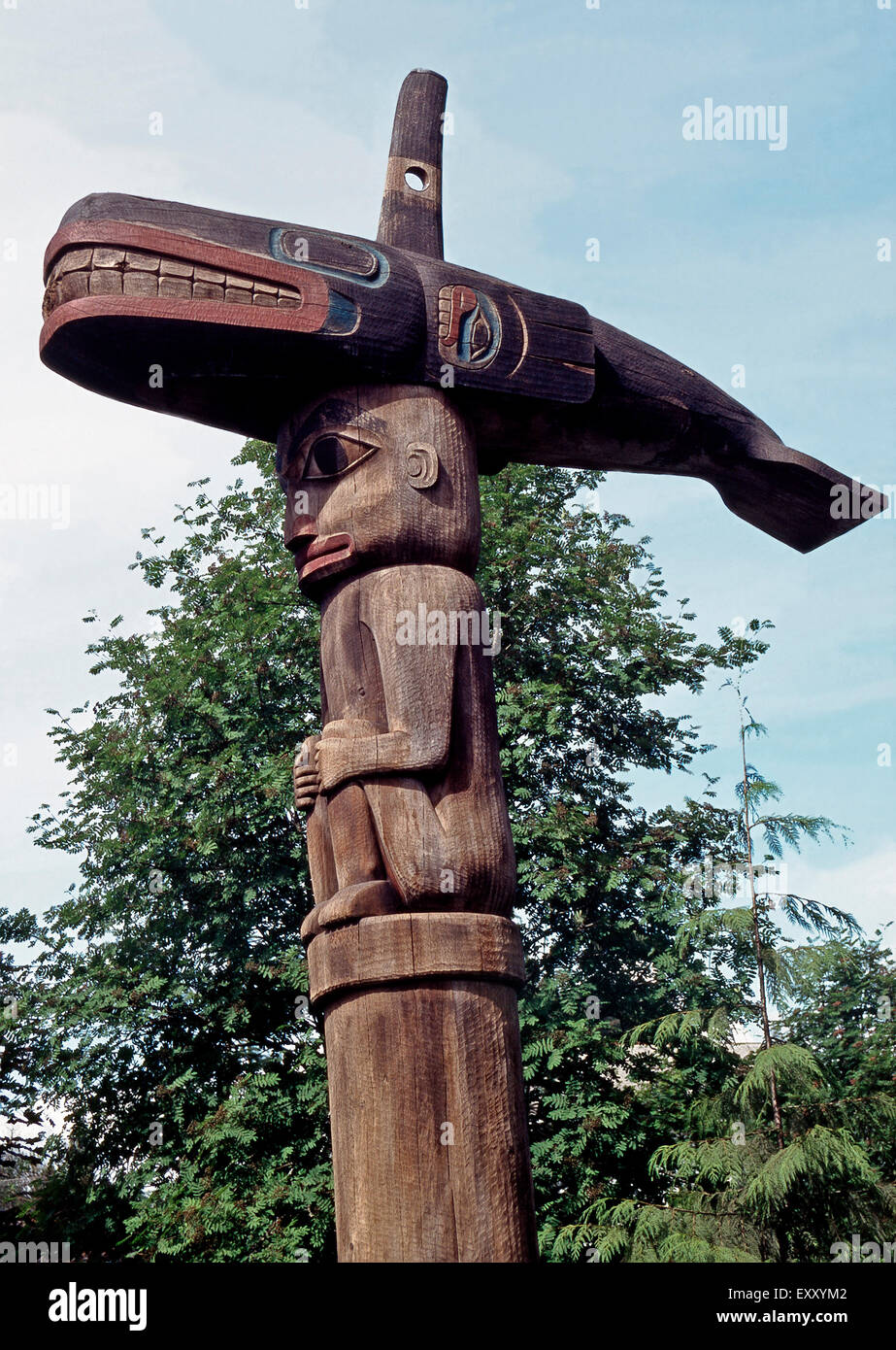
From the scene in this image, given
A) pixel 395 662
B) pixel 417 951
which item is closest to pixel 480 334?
pixel 395 662

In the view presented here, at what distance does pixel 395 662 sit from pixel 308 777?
0.56 meters

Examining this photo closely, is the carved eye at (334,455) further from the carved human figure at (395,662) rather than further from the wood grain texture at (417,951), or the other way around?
the wood grain texture at (417,951)

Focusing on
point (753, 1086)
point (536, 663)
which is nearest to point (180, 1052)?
point (536, 663)

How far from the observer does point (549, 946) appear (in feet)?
47.1

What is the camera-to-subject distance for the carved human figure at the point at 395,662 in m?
4.68

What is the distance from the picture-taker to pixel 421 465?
5.16 m

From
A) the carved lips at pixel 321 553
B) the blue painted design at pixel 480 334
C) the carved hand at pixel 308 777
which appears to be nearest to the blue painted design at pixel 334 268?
the blue painted design at pixel 480 334

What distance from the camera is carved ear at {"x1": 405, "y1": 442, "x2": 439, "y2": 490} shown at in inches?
202

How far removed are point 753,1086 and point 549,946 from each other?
238 inches

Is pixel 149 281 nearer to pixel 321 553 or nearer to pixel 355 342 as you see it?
pixel 355 342

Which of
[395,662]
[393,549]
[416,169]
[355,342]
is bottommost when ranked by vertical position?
[395,662]

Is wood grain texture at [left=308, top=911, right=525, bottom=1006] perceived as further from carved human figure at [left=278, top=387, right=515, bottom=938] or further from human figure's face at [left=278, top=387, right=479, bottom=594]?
human figure's face at [left=278, top=387, right=479, bottom=594]
